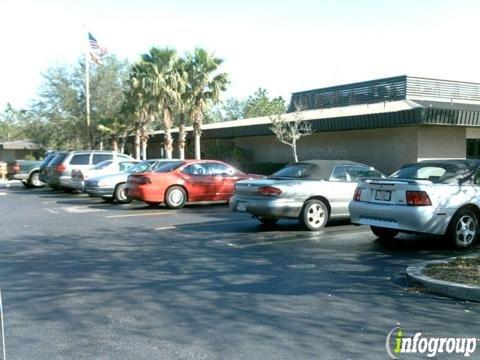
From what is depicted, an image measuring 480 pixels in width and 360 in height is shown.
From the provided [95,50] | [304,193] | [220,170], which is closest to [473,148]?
[220,170]

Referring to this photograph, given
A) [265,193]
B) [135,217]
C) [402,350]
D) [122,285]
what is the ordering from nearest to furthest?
[402,350] < [122,285] < [265,193] < [135,217]

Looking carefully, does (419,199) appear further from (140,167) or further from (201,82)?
(201,82)

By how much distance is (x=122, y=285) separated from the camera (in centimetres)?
669

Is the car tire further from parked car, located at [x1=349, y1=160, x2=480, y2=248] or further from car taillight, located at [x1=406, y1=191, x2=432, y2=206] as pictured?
car taillight, located at [x1=406, y1=191, x2=432, y2=206]

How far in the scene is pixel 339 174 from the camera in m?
11.5

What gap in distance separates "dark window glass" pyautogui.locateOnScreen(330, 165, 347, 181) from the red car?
181 inches

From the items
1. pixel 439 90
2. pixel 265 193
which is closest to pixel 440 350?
pixel 265 193

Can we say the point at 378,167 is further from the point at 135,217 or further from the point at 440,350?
the point at 440,350

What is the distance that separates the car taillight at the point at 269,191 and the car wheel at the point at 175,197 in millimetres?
5315

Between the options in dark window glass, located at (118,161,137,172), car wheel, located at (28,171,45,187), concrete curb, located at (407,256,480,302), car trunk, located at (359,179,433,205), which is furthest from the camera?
car wheel, located at (28,171,45,187)

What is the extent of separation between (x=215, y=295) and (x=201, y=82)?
2522cm

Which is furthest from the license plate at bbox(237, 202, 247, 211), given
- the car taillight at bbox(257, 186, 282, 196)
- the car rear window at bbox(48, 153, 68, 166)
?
the car rear window at bbox(48, 153, 68, 166)

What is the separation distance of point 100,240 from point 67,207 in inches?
276

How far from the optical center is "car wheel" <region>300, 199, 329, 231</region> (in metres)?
10.9
